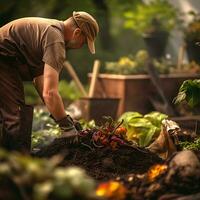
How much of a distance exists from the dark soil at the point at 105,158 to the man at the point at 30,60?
139 mm

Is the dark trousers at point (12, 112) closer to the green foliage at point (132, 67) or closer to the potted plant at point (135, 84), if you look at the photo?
the potted plant at point (135, 84)

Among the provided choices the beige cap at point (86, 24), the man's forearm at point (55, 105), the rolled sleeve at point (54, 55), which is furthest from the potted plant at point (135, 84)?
the rolled sleeve at point (54, 55)

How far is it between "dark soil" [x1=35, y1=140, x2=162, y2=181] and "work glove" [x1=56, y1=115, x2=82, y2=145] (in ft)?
0.18

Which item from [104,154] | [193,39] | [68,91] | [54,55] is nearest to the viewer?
[54,55]

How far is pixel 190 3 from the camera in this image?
555 inches

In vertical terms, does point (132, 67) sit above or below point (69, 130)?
below

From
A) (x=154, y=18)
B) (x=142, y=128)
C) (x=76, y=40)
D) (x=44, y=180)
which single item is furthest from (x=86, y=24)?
(x=154, y=18)

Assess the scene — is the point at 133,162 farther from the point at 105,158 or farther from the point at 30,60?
the point at 30,60

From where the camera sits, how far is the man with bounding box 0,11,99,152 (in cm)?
554

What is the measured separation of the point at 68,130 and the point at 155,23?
7434mm

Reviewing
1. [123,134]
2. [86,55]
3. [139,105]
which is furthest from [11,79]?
[86,55]

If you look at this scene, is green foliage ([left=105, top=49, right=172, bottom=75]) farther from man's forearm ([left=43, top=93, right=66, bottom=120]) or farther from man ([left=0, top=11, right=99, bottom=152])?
man's forearm ([left=43, top=93, right=66, bottom=120])

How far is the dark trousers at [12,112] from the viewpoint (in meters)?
5.89

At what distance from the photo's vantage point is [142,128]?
687 cm
